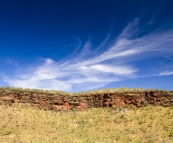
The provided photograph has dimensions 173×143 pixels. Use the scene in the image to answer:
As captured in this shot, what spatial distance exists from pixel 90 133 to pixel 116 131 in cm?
419

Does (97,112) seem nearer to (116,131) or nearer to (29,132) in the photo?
(116,131)

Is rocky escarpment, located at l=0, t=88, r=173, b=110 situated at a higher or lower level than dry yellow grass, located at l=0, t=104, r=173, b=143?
higher

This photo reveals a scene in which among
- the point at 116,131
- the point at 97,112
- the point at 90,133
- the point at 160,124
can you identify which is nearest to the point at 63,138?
the point at 90,133

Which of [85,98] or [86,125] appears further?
[85,98]

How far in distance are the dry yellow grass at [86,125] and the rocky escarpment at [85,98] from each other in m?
1.51

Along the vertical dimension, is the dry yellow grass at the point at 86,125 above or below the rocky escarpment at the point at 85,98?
below

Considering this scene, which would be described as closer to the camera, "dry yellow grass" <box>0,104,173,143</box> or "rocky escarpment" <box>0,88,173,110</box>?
"dry yellow grass" <box>0,104,173,143</box>

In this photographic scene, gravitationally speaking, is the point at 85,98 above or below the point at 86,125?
above

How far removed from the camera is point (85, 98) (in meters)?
41.7

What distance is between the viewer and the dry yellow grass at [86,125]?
2719 cm

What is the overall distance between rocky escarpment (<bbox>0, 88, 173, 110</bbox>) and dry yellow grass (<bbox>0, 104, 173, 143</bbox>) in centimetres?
151

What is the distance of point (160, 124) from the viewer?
3039cm

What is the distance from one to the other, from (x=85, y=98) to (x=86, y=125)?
8.44 m

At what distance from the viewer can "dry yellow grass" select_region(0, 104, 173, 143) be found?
27.2 m
